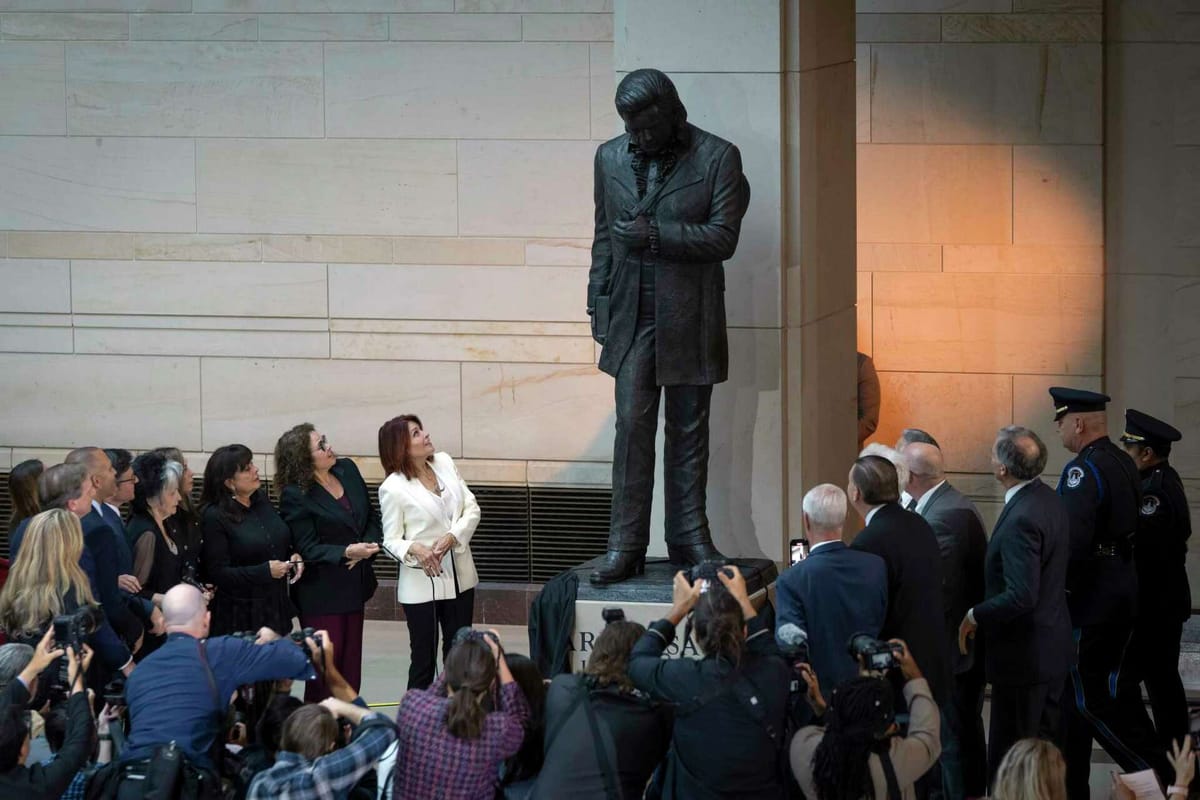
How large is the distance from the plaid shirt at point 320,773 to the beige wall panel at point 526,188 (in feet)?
19.3

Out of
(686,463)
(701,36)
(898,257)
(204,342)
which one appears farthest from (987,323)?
(204,342)

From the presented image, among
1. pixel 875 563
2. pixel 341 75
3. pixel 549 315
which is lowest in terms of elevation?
pixel 875 563

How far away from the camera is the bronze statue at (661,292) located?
771cm

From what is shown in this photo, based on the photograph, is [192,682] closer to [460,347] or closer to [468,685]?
[468,685]

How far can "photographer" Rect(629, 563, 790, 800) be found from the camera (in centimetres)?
585

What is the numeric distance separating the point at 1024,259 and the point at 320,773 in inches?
268

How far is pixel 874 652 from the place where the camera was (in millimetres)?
6086

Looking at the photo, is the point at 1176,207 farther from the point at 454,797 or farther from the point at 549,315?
the point at 454,797

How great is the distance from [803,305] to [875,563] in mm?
2278

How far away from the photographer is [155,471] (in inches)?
326

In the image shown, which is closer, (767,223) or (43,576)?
(43,576)

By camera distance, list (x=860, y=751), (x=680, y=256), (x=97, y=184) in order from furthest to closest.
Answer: (x=97, y=184) → (x=680, y=256) → (x=860, y=751)

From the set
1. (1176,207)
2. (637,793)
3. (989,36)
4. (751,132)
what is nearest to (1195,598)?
(1176,207)

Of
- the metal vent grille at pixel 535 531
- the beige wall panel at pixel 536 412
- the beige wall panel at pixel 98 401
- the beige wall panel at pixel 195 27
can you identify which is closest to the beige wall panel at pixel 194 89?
the beige wall panel at pixel 195 27
